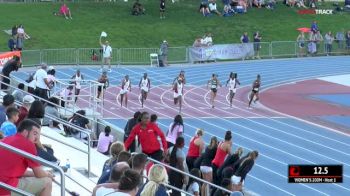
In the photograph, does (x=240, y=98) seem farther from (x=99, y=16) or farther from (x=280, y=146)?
(x=99, y=16)

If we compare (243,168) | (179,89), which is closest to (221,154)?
(243,168)

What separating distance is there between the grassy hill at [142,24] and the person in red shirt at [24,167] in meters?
34.6

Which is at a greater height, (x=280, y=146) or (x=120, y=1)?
(x=120, y=1)

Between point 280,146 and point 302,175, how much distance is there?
6.22 m

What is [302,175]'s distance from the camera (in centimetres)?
1934

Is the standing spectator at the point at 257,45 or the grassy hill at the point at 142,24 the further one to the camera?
the grassy hill at the point at 142,24

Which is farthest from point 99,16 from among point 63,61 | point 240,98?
point 240,98

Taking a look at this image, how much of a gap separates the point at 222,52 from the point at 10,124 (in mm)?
33474

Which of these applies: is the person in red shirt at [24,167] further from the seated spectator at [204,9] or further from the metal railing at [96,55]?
the seated spectator at [204,9]

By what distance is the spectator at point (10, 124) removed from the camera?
36.3 feet

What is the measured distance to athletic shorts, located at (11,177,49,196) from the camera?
8.76 m

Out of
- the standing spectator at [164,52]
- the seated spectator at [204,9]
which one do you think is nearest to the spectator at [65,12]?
the seated spectator at [204,9]

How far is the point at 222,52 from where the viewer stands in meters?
44.2

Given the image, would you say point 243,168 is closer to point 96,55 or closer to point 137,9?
point 96,55
